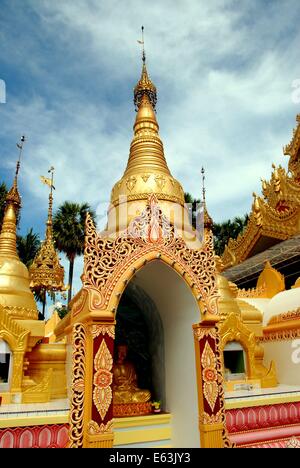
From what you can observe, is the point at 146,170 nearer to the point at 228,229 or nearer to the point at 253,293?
the point at 253,293

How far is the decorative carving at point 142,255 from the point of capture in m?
5.32

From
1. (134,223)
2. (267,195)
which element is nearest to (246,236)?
(267,195)

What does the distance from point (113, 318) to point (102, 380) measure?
0.84 m

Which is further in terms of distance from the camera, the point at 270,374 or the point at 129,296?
the point at 270,374

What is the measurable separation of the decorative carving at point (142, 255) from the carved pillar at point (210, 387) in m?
0.39

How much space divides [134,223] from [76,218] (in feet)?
74.9

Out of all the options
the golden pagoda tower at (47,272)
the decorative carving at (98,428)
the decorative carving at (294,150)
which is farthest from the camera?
the decorative carving at (294,150)

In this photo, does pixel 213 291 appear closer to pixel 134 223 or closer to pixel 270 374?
pixel 134 223

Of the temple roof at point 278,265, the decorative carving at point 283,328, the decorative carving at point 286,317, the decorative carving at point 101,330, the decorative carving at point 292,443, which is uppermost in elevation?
the temple roof at point 278,265

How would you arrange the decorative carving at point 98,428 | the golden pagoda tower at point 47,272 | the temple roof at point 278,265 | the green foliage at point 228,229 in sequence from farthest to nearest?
the green foliage at point 228,229 → the golden pagoda tower at point 47,272 → the temple roof at point 278,265 → the decorative carving at point 98,428

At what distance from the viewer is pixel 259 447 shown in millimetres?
6578

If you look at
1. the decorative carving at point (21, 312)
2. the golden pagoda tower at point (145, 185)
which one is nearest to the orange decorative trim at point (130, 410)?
the decorative carving at point (21, 312)

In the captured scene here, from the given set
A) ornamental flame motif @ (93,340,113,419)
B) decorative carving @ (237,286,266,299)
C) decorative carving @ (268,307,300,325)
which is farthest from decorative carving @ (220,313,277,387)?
ornamental flame motif @ (93,340,113,419)

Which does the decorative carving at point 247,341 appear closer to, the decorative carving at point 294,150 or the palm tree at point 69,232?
the decorative carving at point 294,150
